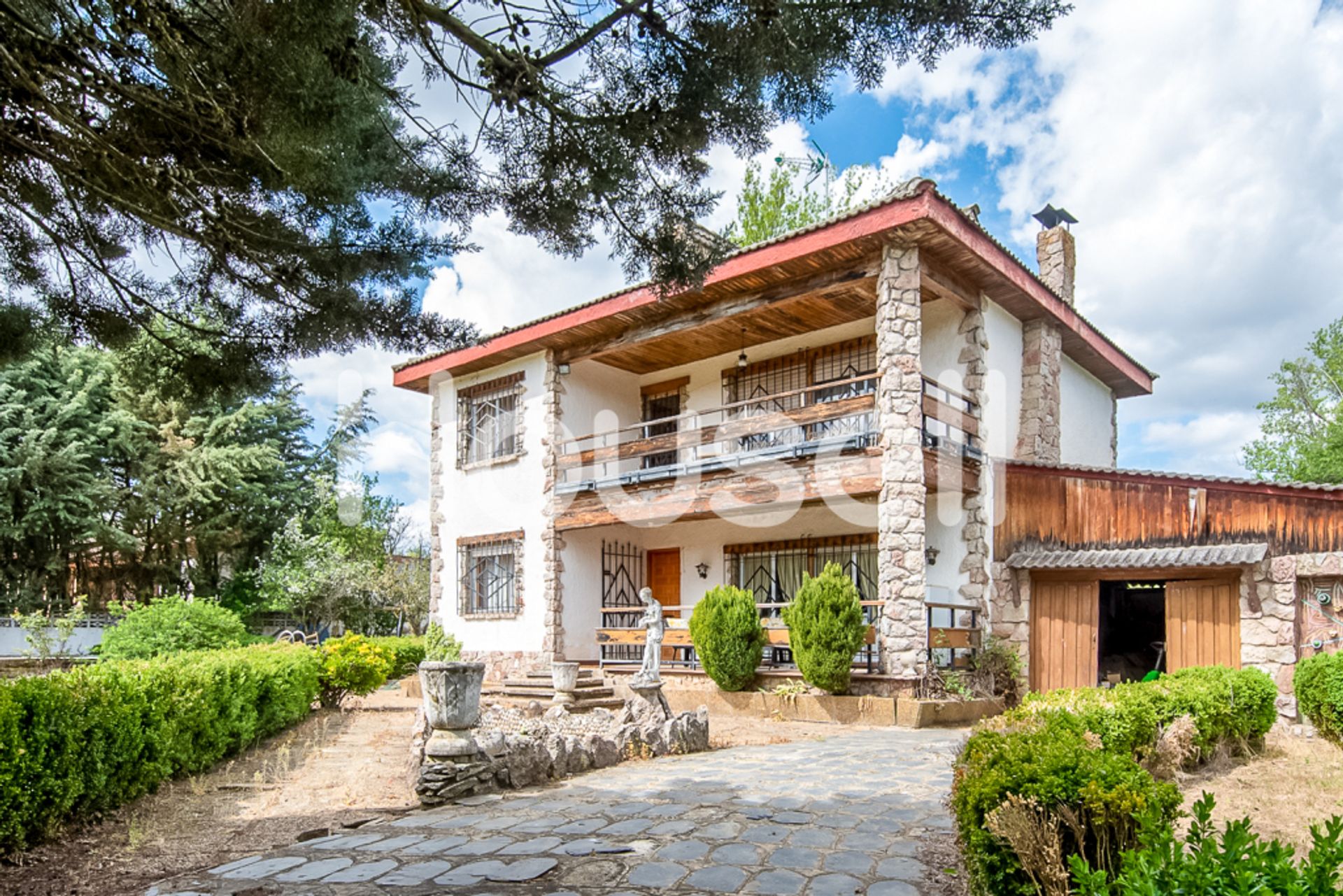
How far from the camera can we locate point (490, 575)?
59.4ft

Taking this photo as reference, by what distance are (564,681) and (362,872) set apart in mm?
7214

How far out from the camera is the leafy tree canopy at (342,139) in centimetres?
398

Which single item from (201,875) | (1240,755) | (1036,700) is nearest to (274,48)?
(201,875)

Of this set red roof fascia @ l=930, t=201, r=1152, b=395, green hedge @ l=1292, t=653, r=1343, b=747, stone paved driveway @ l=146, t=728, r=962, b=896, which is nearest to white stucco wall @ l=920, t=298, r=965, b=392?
red roof fascia @ l=930, t=201, r=1152, b=395

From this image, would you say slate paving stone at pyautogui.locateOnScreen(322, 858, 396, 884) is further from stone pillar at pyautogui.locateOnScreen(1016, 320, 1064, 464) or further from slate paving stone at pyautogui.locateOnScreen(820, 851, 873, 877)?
stone pillar at pyautogui.locateOnScreen(1016, 320, 1064, 464)

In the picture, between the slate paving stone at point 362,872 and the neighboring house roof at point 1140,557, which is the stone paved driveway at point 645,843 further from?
the neighboring house roof at point 1140,557

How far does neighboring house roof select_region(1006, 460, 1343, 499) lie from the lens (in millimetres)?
10781

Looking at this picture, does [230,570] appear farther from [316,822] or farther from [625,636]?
[316,822]

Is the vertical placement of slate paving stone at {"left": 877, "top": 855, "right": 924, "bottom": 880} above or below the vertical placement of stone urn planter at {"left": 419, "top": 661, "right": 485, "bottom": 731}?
below

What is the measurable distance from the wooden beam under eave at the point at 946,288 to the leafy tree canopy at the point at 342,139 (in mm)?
7889

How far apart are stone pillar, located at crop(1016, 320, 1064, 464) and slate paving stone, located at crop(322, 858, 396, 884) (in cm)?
1143

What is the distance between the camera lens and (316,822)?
6.84m

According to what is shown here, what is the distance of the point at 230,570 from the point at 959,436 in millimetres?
21163

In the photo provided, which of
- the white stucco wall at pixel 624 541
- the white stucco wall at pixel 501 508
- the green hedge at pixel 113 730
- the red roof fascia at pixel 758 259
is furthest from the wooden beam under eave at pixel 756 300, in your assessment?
the green hedge at pixel 113 730
